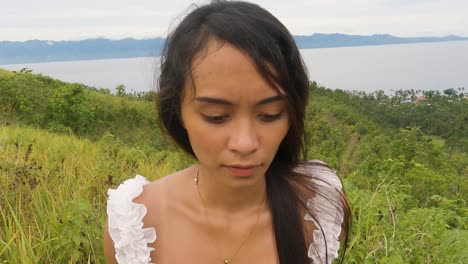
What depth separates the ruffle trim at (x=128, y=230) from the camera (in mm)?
1293

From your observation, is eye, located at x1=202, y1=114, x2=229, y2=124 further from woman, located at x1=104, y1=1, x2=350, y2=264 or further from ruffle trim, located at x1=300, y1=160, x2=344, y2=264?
ruffle trim, located at x1=300, y1=160, x2=344, y2=264

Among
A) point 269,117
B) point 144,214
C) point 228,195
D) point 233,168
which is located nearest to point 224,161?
point 233,168

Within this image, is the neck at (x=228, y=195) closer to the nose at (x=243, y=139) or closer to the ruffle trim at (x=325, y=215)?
the ruffle trim at (x=325, y=215)

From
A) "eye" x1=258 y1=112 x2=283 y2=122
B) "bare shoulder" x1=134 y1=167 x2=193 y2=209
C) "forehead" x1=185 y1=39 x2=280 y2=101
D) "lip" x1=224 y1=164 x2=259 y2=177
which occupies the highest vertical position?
"forehead" x1=185 y1=39 x2=280 y2=101

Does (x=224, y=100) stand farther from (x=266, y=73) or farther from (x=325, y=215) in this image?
(x=325, y=215)

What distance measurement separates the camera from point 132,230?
1.31m

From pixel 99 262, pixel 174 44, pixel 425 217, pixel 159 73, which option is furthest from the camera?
pixel 425 217

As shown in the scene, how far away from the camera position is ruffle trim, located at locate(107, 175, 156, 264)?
129cm

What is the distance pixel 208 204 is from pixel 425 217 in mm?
1406

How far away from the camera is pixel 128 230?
4.28ft

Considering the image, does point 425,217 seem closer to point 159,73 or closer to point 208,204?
point 208,204

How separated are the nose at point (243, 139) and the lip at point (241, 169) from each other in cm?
4

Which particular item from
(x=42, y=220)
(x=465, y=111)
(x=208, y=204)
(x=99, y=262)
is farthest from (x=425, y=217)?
(x=465, y=111)

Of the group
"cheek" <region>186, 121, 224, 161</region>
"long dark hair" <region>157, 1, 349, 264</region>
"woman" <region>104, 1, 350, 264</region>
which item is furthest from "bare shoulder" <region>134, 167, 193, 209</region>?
"cheek" <region>186, 121, 224, 161</region>
